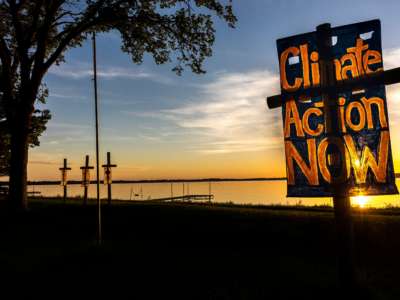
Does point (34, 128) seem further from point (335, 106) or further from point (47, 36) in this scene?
point (335, 106)

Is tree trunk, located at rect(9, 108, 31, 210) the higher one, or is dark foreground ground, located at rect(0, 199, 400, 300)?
tree trunk, located at rect(9, 108, 31, 210)

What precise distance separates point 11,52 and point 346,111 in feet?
80.8

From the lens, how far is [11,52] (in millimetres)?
26109

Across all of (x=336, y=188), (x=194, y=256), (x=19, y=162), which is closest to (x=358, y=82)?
(x=336, y=188)

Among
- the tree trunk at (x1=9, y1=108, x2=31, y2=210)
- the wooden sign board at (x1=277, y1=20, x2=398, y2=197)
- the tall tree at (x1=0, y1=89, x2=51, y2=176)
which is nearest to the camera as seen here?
the wooden sign board at (x1=277, y1=20, x2=398, y2=197)

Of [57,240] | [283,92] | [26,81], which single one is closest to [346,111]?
[283,92]

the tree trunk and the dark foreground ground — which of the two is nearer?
the dark foreground ground

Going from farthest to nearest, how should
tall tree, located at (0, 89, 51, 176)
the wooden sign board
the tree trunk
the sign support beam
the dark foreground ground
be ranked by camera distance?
tall tree, located at (0, 89, 51, 176) < the tree trunk < the dark foreground ground < the wooden sign board < the sign support beam

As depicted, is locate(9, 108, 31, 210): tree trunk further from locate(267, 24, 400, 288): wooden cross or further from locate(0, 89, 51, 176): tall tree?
locate(267, 24, 400, 288): wooden cross

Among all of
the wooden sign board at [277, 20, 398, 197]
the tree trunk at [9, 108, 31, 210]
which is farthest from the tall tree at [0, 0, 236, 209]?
the wooden sign board at [277, 20, 398, 197]

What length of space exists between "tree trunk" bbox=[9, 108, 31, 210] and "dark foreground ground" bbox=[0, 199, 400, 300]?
2.23 metres

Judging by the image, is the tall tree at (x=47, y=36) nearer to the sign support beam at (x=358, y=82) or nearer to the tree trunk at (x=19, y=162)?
the tree trunk at (x=19, y=162)

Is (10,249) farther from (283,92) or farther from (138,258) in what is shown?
(283,92)

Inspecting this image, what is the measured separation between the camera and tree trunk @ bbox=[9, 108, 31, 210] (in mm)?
22062
